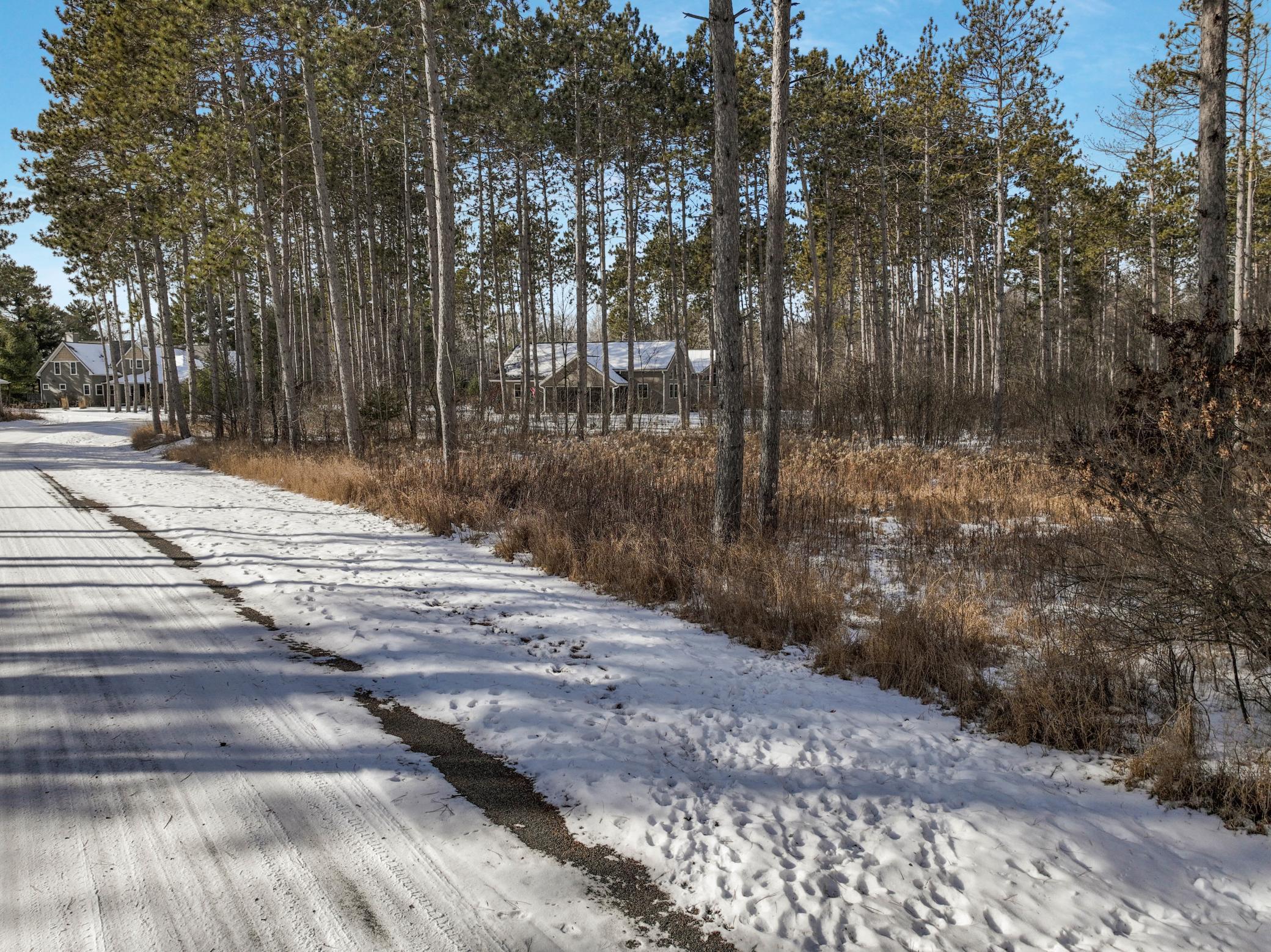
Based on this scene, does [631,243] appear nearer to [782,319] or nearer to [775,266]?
[782,319]

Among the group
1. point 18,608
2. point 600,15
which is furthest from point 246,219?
point 600,15

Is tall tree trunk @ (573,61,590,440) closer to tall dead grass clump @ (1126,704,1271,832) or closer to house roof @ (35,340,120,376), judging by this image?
tall dead grass clump @ (1126,704,1271,832)

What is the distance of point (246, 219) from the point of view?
50.1 feet

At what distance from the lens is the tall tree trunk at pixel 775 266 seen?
7.91 m

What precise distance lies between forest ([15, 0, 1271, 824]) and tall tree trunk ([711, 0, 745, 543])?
0.05m

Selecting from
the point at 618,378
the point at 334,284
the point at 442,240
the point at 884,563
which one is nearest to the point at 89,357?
the point at 618,378

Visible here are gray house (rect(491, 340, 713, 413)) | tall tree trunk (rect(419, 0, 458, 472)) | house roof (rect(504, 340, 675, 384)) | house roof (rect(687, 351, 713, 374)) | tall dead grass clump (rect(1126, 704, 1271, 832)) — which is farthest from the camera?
house roof (rect(687, 351, 713, 374))

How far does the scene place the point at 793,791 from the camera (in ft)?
11.3

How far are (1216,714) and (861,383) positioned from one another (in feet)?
51.8

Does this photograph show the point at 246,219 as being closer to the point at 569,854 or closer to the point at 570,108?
the point at 570,108

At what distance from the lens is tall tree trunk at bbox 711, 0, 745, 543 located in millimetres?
7324

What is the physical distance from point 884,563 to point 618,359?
4090cm

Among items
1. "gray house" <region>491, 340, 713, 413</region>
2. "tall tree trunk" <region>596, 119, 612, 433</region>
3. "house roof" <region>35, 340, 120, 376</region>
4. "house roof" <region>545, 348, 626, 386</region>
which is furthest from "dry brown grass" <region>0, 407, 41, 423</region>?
"tall tree trunk" <region>596, 119, 612, 433</region>

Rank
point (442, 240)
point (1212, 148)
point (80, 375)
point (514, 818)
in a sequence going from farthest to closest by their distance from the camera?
point (80, 375) → point (442, 240) → point (1212, 148) → point (514, 818)
